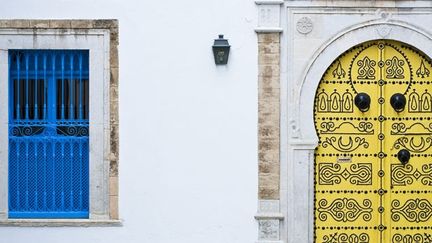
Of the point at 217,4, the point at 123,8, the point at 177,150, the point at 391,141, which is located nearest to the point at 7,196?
the point at 177,150

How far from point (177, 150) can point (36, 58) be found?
68.8 inches

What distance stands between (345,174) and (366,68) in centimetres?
112

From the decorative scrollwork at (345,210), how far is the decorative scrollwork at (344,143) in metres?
0.53

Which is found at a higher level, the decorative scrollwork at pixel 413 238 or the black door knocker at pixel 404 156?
the black door knocker at pixel 404 156

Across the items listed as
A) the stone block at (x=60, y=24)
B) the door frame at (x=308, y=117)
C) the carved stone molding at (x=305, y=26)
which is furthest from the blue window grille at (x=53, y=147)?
the carved stone molding at (x=305, y=26)

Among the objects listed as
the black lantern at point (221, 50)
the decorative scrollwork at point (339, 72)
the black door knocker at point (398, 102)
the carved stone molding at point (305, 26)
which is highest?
the carved stone molding at point (305, 26)

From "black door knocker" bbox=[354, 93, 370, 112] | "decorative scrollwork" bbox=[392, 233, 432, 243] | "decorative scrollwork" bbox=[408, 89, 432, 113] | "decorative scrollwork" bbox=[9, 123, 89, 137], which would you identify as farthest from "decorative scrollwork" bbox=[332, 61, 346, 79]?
"decorative scrollwork" bbox=[9, 123, 89, 137]

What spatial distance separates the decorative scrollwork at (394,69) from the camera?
7051 mm

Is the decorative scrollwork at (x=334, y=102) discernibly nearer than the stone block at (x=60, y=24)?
No

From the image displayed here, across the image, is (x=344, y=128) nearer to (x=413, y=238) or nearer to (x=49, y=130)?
(x=413, y=238)

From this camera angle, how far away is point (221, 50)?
6.90 meters

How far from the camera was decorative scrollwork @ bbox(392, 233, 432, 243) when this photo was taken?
7.04 metres

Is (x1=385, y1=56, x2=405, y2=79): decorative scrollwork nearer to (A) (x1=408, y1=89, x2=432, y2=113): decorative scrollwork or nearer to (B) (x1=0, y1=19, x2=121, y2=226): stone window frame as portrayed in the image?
(A) (x1=408, y1=89, x2=432, y2=113): decorative scrollwork

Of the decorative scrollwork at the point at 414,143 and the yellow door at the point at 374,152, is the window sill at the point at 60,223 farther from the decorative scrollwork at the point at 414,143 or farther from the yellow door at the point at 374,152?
the decorative scrollwork at the point at 414,143
